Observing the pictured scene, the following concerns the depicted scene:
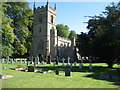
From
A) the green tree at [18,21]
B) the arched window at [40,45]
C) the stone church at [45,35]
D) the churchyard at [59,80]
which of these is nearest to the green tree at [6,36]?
the green tree at [18,21]

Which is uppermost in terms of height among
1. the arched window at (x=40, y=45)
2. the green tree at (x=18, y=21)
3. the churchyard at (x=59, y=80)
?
the green tree at (x=18, y=21)

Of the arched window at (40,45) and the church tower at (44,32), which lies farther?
the arched window at (40,45)

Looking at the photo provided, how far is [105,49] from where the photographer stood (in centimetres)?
1727

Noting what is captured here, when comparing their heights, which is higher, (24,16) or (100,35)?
(24,16)

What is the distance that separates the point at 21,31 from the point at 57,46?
14.7 metres

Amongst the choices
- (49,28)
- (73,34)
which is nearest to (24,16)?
(49,28)

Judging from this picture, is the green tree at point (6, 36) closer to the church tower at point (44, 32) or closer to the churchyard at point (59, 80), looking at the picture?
the churchyard at point (59, 80)

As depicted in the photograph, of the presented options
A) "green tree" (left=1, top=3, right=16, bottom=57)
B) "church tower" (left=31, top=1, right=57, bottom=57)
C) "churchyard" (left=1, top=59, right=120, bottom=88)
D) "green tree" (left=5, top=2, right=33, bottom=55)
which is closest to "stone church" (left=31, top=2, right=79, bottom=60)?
"church tower" (left=31, top=1, right=57, bottom=57)

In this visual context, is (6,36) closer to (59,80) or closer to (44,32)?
(59,80)

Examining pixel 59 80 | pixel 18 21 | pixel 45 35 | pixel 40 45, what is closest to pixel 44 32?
pixel 45 35

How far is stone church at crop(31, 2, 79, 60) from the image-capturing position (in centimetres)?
3856

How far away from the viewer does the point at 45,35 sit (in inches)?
1523

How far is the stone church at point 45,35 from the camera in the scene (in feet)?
127

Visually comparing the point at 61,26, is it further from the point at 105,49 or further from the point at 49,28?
the point at 105,49
